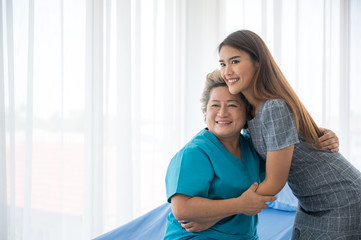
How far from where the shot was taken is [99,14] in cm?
199

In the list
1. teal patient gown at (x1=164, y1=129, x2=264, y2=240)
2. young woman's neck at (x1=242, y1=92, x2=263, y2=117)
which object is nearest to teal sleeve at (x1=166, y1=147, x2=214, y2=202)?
teal patient gown at (x1=164, y1=129, x2=264, y2=240)

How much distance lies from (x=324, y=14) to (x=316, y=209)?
215 cm

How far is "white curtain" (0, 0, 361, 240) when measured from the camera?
64.5 inches

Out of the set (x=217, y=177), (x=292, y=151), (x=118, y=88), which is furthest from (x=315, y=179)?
(x=118, y=88)

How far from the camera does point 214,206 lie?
1069 millimetres

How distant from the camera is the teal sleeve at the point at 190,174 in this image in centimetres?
109

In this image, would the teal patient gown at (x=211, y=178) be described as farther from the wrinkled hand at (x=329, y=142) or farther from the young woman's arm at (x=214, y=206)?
the wrinkled hand at (x=329, y=142)

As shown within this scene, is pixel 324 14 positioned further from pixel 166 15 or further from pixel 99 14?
pixel 99 14

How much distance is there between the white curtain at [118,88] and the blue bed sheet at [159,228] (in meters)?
0.44

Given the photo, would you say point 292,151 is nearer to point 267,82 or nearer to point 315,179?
point 315,179


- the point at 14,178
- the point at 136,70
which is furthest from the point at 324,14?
the point at 14,178

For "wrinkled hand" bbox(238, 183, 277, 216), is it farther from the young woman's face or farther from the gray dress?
the young woman's face

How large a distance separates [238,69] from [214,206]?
1.58ft

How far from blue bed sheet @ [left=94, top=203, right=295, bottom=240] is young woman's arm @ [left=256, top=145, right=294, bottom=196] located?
2.23ft
